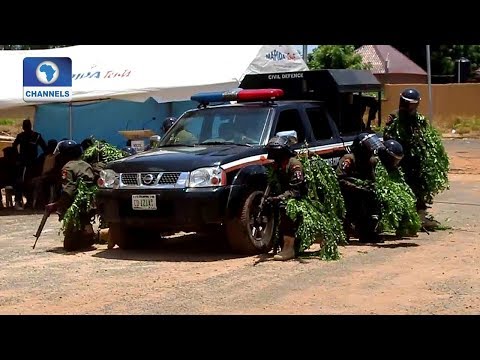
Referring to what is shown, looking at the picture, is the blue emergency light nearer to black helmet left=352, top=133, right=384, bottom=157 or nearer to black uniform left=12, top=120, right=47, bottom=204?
black helmet left=352, top=133, right=384, bottom=157

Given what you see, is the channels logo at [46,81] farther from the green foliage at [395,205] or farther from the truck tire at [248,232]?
the green foliage at [395,205]

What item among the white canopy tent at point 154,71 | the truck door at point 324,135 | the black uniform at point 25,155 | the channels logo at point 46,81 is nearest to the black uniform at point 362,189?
the truck door at point 324,135

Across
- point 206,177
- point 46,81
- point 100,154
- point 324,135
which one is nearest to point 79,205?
point 100,154

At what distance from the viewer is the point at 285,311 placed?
22.7 feet

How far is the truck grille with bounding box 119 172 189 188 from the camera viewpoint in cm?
940

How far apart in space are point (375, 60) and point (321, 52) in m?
10.6

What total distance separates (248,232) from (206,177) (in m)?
0.82

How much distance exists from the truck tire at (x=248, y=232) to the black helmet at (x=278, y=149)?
1.81ft

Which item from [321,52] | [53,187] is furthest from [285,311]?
[321,52]

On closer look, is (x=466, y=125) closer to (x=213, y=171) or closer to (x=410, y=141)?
(x=410, y=141)

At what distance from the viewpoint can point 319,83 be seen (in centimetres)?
1253

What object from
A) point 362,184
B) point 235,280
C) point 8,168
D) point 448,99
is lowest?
point 235,280

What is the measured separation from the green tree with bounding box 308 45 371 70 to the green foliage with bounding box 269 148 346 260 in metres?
28.7
